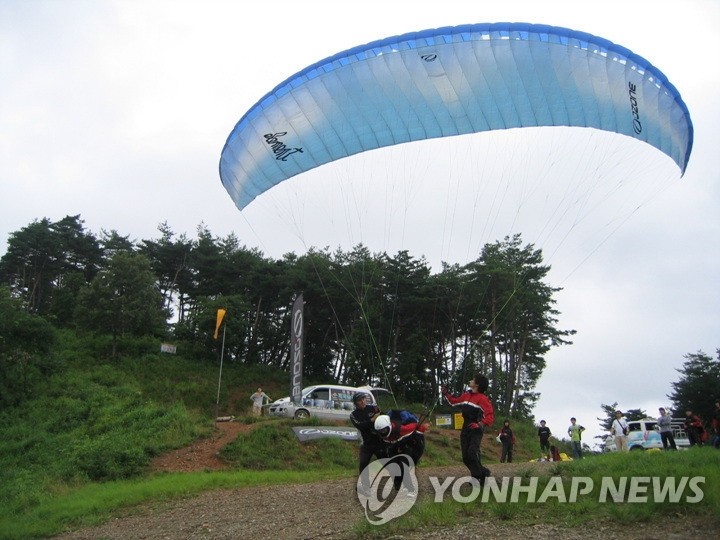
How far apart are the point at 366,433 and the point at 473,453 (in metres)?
1.35

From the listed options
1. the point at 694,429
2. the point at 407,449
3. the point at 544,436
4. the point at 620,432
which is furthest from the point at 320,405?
the point at 407,449

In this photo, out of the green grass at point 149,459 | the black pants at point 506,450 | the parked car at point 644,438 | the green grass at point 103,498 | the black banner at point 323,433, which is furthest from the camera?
the parked car at point 644,438

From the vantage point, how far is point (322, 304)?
43625 millimetres

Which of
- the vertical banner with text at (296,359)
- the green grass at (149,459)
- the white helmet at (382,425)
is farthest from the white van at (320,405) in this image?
the white helmet at (382,425)

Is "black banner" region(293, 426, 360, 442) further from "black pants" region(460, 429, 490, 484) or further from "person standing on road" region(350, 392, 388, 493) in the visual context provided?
"black pants" region(460, 429, 490, 484)

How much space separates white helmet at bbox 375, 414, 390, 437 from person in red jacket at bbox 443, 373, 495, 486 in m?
0.92

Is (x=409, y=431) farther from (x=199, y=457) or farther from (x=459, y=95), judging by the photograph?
(x=199, y=457)

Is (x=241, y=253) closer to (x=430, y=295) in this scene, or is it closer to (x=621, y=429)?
(x=430, y=295)

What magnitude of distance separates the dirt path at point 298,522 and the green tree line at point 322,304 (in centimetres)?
2128

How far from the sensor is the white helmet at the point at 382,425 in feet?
24.9

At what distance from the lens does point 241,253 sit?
1898 inches

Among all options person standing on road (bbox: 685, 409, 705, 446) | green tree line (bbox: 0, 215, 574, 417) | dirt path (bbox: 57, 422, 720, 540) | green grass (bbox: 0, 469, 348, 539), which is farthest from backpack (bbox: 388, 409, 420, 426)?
green tree line (bbox: 0, 215, 574, 417)

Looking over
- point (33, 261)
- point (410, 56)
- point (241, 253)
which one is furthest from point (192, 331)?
point (410, 56)

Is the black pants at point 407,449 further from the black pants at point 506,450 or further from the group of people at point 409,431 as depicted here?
the black pants at point 506,450
